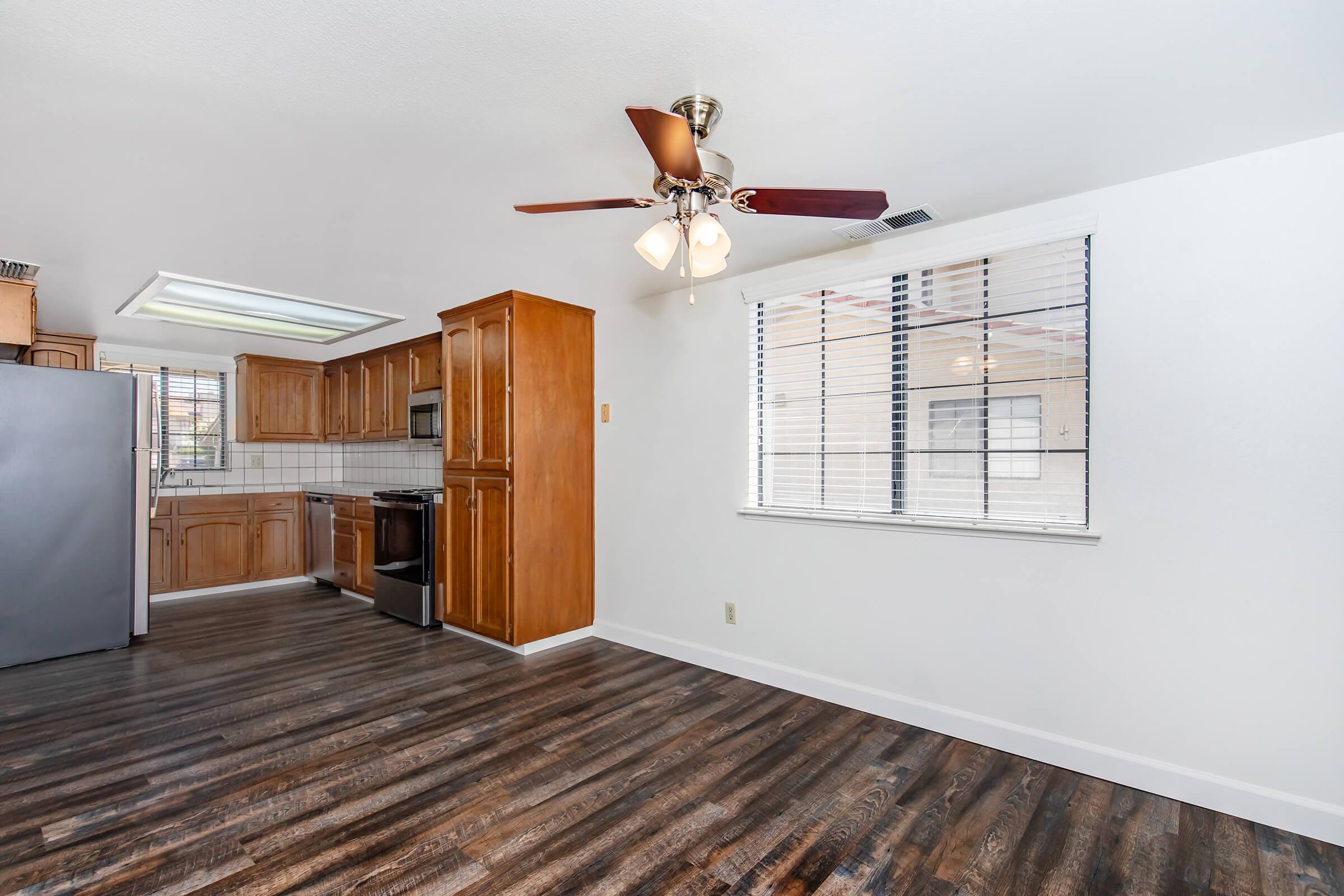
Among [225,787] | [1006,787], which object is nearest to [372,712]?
[225,787]

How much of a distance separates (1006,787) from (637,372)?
2815 mm

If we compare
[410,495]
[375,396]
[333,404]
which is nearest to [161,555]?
[333,404]

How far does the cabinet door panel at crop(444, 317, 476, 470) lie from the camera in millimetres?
4094

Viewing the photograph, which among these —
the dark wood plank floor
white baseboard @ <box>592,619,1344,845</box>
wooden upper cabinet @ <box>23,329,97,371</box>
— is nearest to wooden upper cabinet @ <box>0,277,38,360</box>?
wooden upper cabinet @ <box>23,329,97,371</box>

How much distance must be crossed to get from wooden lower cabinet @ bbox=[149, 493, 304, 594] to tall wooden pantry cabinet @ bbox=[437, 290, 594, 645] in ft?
8.36

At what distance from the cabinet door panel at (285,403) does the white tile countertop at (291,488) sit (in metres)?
0.53

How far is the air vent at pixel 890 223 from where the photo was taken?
8.74 ft

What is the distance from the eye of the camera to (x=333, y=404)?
6066 millimetres

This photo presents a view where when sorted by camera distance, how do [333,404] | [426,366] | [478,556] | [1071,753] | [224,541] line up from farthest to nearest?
[333,404] < [224,541] < [426,366] < [478,556] < [1071,753]

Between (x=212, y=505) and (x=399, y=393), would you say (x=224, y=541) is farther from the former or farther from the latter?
(x=399, y=393)

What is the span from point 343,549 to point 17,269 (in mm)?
2881

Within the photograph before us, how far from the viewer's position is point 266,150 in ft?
6.95

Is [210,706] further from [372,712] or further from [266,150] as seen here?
[266,150]

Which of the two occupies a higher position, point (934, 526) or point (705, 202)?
point (705, 202)
